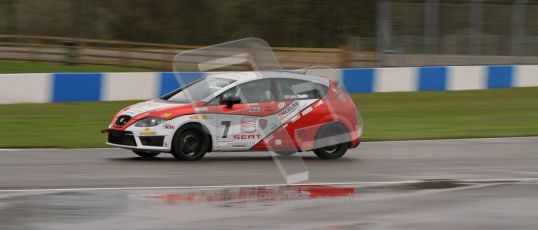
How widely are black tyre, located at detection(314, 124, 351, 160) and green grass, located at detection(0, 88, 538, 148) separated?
2991 mm

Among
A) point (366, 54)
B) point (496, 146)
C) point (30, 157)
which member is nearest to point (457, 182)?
point (496, 146)

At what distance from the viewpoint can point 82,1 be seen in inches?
1260

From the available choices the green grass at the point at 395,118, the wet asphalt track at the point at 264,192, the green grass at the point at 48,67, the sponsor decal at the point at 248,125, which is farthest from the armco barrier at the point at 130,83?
the green grass at the point at 48,67

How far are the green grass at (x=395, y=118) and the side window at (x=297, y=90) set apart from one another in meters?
3.26

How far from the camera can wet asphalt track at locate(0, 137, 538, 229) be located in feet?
27.0

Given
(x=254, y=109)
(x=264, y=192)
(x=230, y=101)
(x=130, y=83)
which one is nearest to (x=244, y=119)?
(x=254, y=109)

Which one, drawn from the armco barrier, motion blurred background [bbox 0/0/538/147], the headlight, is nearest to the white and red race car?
the headlight

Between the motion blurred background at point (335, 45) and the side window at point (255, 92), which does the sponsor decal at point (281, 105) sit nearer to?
the side window at point (255, 92)

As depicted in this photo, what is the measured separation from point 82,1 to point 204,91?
1999 cm

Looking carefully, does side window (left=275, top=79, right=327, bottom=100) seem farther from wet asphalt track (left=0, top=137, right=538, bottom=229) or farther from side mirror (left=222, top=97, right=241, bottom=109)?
wet asphalt track (left=0, top=137, right=538, bottom=229)

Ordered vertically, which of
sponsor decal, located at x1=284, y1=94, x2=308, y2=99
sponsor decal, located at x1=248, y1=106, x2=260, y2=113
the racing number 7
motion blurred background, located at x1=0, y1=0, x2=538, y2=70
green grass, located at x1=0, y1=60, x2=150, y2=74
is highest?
motion blurred background, located at x1=0, y1=0, x2=538, y2=70

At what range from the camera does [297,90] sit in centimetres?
1339

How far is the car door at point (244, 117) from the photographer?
1283 cm

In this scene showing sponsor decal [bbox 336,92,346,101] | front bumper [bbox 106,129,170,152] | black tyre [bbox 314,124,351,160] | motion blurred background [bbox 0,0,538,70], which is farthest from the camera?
motion blurred background [bbox 0,0,538,70]
